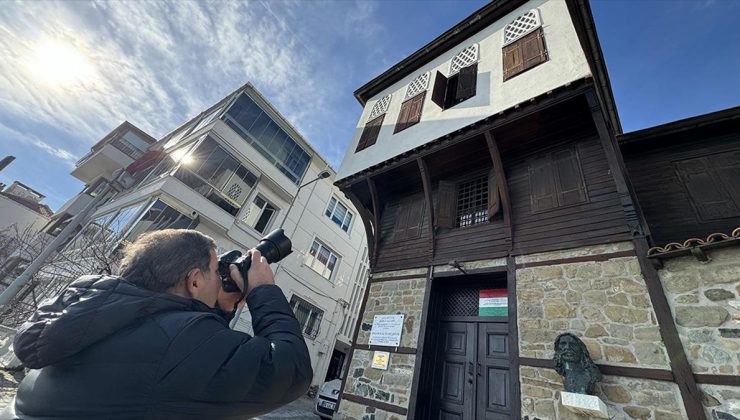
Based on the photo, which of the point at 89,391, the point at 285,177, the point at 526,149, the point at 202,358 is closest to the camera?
the point at 89,391

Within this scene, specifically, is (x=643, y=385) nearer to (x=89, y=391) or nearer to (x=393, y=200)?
(x=89, y=391)

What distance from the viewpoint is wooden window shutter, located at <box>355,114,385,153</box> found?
898 centimetres

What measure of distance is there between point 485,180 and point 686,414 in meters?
4.84

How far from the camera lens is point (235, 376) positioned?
1033 mm

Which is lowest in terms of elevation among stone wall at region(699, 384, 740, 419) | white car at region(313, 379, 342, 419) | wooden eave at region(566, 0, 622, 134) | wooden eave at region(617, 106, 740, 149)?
white car at region(313, 379, 342, 419)

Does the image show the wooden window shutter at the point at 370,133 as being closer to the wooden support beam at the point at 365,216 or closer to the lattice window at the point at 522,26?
the wooden support beam at the point at 365,216

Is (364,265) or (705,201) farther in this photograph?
(364,265)

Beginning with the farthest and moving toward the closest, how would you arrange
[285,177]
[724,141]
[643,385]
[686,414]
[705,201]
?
1. [285,177]
2. [724,141]
3. [705,201]
4. [643,385]
5. [686,414]

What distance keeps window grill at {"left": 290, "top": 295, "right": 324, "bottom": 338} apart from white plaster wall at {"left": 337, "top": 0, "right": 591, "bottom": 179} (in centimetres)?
837

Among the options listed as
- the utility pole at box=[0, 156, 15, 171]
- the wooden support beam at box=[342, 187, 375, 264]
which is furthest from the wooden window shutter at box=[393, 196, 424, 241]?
→ the utility pole at box=[0, 156, 15, 171]

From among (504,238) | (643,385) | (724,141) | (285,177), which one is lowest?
(643,385)

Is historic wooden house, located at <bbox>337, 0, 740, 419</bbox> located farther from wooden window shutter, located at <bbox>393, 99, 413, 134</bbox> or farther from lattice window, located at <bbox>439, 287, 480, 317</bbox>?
wooden window shutter, located at <bbox>393, 99, 413, 134</bbox>

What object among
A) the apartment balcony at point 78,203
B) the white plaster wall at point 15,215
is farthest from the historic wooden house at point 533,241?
the white plaster wall at point 15,215

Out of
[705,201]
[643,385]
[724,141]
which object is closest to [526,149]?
[705,201]
